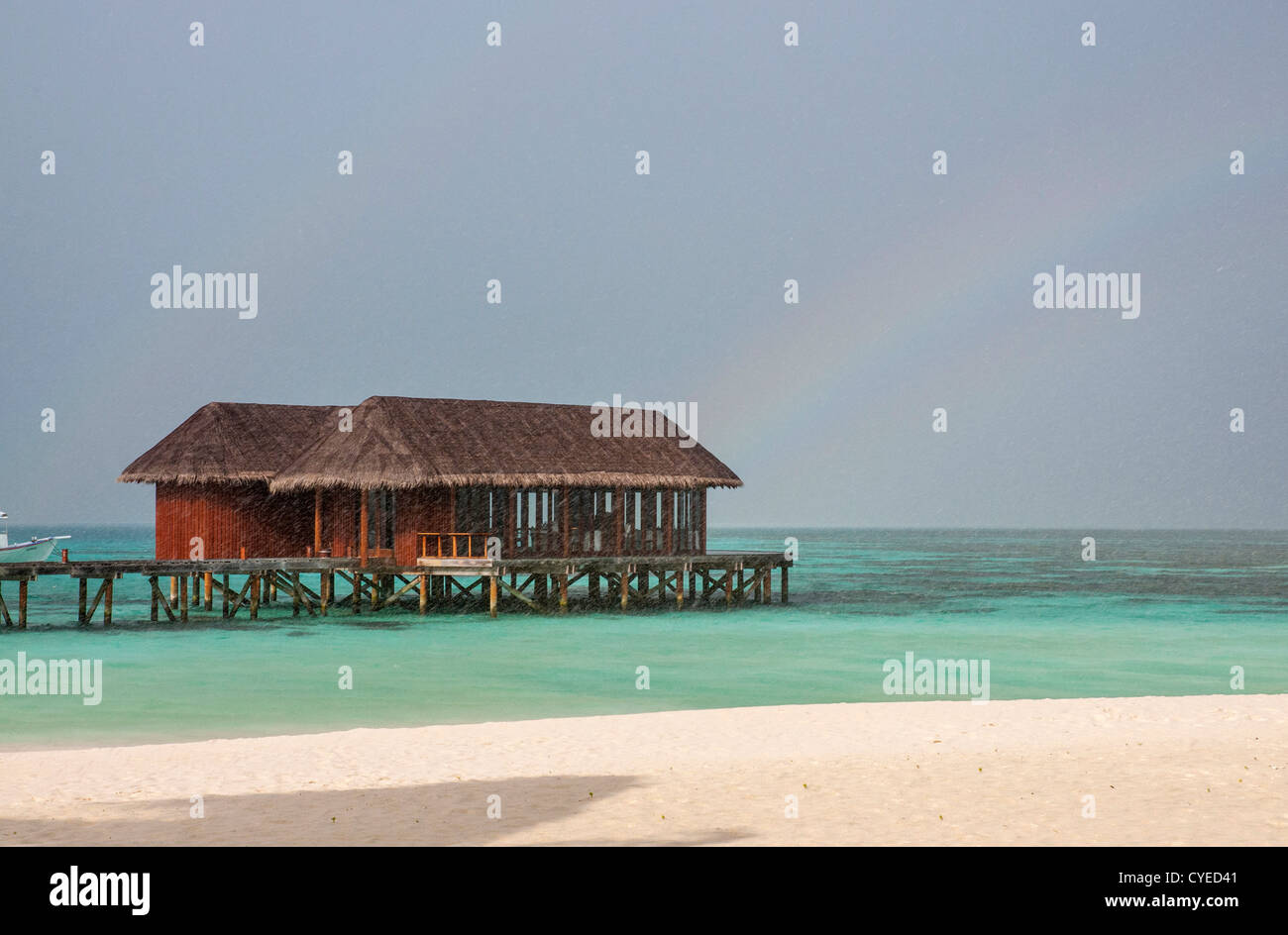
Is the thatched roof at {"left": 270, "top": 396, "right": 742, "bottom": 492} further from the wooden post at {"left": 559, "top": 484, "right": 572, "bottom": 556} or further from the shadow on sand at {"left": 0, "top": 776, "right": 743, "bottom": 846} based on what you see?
the shadow on sand at {"left": 0, "top": 776, "right": 743, "bottom": 846}

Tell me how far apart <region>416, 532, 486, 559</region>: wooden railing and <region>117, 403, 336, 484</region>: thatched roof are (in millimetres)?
4723

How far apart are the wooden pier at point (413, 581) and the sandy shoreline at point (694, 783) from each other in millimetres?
16455

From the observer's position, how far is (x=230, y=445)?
35.3 m

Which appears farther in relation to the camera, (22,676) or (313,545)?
(313,545)

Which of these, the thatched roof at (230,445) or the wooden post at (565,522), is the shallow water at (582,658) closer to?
the wooden post at (565,522)

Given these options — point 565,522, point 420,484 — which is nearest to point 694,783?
point 420,484

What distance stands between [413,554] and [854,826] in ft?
81.7

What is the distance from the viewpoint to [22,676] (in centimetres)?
2227

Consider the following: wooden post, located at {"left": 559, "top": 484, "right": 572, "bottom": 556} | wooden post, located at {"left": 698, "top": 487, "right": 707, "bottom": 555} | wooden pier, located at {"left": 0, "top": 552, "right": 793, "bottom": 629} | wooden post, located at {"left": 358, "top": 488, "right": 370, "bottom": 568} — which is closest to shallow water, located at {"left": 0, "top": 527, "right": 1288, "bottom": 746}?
wooden pier, located at {"left": 0, "top": 552, "right": 793, "bottom": 629}

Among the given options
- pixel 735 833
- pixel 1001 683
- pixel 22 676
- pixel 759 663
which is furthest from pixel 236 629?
pixel 735 833

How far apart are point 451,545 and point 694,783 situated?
22.6 m

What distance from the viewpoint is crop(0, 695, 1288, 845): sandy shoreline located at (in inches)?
373

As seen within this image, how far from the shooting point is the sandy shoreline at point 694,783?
9.47 meters
